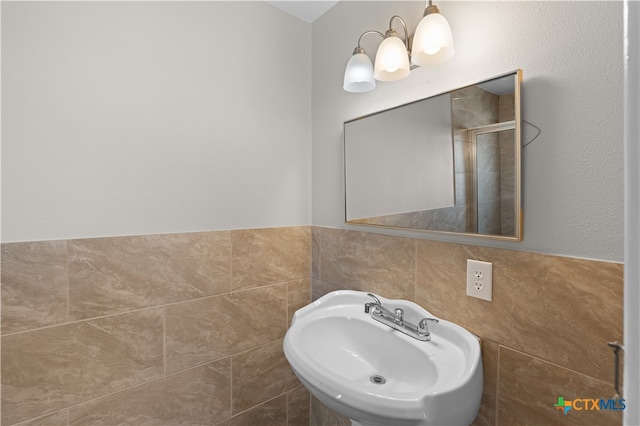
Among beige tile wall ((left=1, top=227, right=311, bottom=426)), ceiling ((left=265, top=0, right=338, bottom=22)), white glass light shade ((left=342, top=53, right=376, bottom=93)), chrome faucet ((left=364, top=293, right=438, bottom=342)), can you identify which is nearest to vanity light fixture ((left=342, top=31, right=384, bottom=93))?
white glass light shade ((left=342, top=53, right=376, bottom=93))

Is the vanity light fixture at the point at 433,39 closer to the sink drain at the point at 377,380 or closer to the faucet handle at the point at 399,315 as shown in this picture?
the faucet handle at the point at 399,315

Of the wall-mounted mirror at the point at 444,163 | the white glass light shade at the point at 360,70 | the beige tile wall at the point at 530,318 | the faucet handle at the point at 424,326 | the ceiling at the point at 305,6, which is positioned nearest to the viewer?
the beige tile wall at the point at 530,318

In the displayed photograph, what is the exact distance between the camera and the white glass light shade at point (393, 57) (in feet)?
3.91

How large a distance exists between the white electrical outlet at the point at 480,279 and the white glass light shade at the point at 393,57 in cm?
74

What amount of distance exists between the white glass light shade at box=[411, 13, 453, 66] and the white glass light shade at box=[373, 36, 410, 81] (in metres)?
0.08

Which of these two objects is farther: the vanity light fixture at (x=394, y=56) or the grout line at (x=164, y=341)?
the grout line at (x=164, y=341)

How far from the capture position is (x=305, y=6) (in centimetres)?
163

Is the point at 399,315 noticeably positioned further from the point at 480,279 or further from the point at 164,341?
the point at 164,341

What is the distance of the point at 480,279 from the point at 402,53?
85cm

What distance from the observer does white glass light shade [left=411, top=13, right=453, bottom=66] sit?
1056 mm

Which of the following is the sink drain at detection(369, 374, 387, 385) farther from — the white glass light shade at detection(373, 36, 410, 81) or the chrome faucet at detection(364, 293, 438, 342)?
the white glass light shade at detection(373, 36, 410, 81)

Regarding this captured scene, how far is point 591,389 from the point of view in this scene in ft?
2.69

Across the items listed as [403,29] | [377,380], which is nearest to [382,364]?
[377,380]

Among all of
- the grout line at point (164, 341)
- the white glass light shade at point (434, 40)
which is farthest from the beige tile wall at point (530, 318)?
the grout line at point (164, 341)
